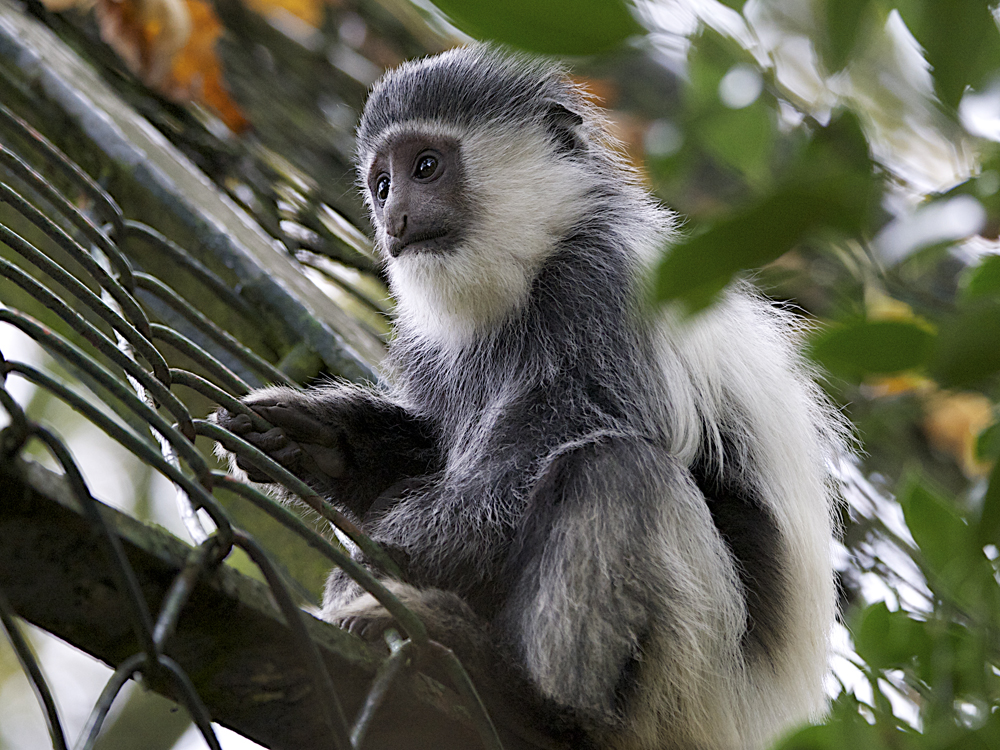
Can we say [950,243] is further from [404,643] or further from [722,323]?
[722,323]

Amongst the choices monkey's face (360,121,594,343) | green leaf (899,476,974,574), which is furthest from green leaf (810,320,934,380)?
monkey's face (360,121,594,343)

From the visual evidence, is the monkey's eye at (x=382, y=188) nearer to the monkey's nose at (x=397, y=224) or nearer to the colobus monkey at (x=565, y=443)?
the colobus monkey at (x=565, y=443)

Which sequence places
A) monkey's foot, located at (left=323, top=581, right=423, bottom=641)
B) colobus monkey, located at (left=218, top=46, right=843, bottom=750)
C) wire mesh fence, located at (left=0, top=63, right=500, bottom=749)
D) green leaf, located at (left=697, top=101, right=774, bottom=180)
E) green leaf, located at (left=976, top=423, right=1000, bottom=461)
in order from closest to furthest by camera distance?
1. green leaf, located at (left=976, top=423, right=1000, bottom=461)
2. green leaf, located at (left=697, top=101, right=774, bottom=180)
3. wire mesh fence, located at (left=0, top=63, right=500, bottom=749)
4. monkey's foot, located at (left=323, top=581, right=423, bottom=641)
5. colobus monkey, located at (left=218, top=46, right=843, bottom=750)

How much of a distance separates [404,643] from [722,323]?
1505 millimetres

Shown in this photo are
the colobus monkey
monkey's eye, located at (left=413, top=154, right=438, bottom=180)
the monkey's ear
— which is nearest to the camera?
the colobus monkey

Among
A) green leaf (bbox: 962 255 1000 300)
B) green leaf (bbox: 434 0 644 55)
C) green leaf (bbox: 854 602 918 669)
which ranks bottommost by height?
green leaf (bbox: 854 602 918 669)

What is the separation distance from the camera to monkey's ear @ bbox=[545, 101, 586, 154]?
3357 mm

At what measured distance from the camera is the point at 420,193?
10.2 ft

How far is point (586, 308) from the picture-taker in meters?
2.71

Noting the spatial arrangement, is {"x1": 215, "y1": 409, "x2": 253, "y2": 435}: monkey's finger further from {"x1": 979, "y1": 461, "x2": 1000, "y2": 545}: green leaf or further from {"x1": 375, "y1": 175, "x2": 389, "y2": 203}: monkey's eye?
{"x1": 979, "y1": 461, "x2": 1000, "y2": 545}: green leaf

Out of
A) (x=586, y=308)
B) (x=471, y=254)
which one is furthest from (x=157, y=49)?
(x=586, y=308)

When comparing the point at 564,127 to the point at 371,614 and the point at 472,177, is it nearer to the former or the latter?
the point at 472,177

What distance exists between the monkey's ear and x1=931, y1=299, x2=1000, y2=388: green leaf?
2.96m

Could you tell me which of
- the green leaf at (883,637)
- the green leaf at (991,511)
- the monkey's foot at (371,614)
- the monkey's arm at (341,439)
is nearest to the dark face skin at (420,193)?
the monkey's arm at (341,439)
